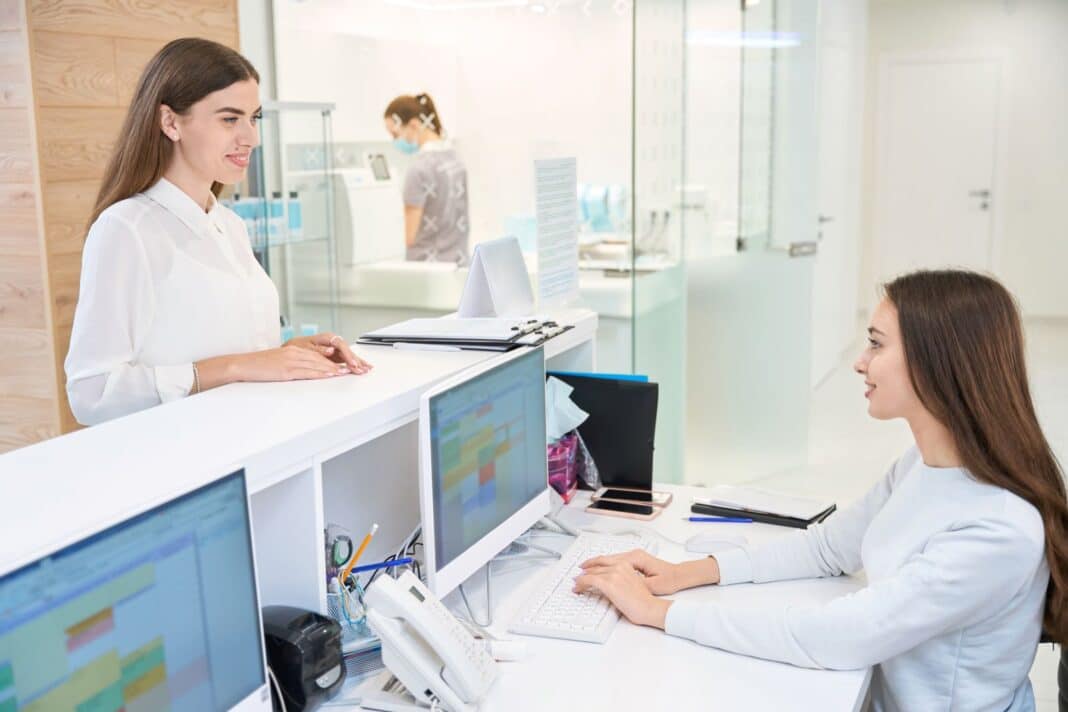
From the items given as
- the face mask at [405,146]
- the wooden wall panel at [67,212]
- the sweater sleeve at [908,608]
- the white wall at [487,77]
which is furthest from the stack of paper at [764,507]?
the face mask at [405,146]

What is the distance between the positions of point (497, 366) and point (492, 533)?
0.29 metres

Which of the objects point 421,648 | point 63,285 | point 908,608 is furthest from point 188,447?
point 63,285

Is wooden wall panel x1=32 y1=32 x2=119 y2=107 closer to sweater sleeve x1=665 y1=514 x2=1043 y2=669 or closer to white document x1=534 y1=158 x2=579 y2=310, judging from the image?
white document x1=534 y1=158 x2=579 y2=310

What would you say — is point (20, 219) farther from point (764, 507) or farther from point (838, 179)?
point (838, 179)

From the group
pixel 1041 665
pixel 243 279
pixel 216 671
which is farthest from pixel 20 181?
pixel 1041 665

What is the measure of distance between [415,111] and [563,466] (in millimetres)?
2945

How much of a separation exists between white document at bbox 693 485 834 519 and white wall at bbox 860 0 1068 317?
7.58 m

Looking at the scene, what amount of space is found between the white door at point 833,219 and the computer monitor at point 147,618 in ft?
19.2

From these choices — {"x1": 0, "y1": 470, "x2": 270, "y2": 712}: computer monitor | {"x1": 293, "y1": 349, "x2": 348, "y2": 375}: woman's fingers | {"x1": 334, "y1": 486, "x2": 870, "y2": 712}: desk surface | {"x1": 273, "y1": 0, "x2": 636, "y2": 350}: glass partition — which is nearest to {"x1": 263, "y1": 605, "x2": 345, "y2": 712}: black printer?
{"x1": 0, "y1": 470, "x2": 270, "y2": 712}: computer monitor

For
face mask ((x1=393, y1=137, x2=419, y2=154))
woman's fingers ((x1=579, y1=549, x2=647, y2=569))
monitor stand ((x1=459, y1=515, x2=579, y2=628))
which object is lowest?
monitor stand ((x1=459, y1=515, x2=579, y2=628))

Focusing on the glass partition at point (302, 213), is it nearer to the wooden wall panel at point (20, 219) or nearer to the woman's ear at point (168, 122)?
the wooden wall panel at point (20, 219)

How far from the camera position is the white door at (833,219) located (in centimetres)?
707

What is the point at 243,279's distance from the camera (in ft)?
7.20

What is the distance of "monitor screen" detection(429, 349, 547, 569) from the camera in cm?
173
